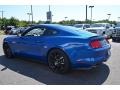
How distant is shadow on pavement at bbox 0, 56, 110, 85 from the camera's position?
560cm

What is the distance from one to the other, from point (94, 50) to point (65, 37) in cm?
92

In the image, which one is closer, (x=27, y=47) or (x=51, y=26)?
(x=51, y=26)

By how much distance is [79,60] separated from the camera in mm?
5910

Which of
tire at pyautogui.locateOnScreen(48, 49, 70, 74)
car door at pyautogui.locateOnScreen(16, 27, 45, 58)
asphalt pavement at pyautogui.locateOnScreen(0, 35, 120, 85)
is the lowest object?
asphalt pavement at pyautogui.locateOnScreen(0, 35, 120, 85)

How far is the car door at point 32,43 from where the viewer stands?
22.7 feet

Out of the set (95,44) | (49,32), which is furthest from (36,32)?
(95,44)

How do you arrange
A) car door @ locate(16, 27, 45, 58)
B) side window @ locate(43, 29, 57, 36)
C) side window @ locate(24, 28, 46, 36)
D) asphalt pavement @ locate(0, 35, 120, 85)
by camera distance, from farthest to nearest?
1. side window @ locate(24, 28, 46, 36)
2. car door @ locate(16, 27, 45, 58)
3. side window @ locate(43, 29, 57, 36)
4. asphalt pavement @ locate(0, 35, 120, 85)

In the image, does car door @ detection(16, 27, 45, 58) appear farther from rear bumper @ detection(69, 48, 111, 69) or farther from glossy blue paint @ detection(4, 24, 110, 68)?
rear bumper @ detection(69, 48, 111, 69)

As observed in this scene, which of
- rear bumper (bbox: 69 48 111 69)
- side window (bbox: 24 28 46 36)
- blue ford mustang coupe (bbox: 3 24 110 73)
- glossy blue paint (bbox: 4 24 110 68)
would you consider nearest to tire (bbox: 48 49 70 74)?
blue ford mustang coupe (bbox: 3 24 110 73)

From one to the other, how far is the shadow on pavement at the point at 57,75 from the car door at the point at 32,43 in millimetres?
415

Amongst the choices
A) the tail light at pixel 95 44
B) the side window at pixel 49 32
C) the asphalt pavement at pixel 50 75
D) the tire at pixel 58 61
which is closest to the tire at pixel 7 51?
the asphalt pavement at pixel 50 75

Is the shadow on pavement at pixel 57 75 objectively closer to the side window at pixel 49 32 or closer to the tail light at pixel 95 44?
Result: the tail light at pixel 95 44
